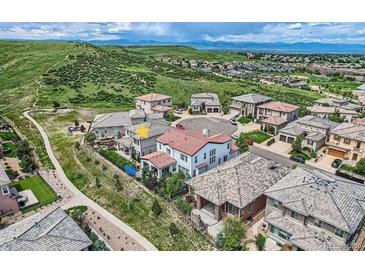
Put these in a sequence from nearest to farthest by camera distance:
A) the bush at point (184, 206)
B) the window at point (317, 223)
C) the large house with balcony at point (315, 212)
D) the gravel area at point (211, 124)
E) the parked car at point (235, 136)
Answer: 1. the large house with balcony at point (315, 212)
2. the window at point (317, 223)
3. the bush at point (184, 206)
4. the parked car at point (235, 136)
5. the gravel area at point (211, 124)

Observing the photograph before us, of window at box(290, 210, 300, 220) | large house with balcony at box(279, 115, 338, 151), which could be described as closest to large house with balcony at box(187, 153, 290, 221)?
window at box(290, 210, 300, 220)

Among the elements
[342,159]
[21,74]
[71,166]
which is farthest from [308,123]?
[21,74]

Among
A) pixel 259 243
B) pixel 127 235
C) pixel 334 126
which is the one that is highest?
pixel 334 126

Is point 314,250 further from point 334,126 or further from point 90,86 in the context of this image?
point 90,86

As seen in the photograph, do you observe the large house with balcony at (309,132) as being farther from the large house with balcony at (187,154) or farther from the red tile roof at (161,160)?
the red tile roof at (161,160)

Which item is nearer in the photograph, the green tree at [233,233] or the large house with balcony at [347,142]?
the green tree at [233,233]

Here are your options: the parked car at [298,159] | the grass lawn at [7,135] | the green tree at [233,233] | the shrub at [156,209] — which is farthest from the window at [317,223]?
the grass lawn at [7,135]

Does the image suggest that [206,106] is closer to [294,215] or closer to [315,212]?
[294,215]
